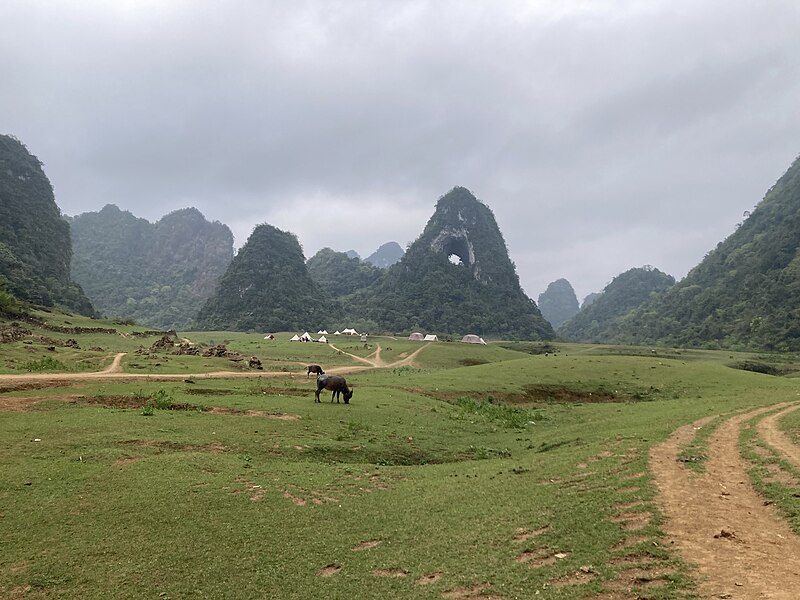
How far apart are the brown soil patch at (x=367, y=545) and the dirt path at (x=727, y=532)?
559 cm

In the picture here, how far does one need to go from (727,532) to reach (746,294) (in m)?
127

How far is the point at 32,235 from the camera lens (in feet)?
338

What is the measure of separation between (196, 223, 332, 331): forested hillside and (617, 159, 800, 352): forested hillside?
96.4 m

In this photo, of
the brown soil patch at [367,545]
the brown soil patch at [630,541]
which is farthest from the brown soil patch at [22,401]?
the brown soil patch at [630,541]

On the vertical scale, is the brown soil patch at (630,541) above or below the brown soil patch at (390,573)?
above

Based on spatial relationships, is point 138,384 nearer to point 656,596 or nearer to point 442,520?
point 442,520

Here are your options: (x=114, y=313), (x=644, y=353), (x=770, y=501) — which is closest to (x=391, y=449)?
(x=770, y=501)

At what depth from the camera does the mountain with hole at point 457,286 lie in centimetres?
14700

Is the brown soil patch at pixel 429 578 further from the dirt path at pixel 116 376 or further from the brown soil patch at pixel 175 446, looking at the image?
the dirt path at pixel 116 376

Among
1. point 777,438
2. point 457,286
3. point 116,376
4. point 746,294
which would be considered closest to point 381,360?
point 116,376

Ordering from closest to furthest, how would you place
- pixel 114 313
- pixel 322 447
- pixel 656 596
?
pixel 656 596 < pixel 322 447 < pixel 114 313

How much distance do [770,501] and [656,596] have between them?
5.59 metres

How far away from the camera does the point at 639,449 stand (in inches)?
573

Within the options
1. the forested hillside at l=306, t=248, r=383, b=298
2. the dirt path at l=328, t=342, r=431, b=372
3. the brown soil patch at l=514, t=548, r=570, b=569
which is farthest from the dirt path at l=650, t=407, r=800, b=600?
the forested hillside at l=306, t=248, r=383, b=298
